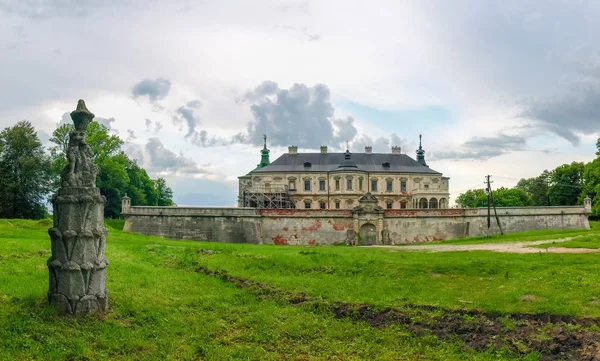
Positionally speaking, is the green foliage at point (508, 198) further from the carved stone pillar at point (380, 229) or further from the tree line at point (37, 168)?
the tree line at point (37, 168)

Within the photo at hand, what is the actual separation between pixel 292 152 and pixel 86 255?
190 ft

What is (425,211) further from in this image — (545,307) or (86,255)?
(86,255)

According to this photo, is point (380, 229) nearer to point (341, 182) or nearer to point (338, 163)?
point (341, 182)

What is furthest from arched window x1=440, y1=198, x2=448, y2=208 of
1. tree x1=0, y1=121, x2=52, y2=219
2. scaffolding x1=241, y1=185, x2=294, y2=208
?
tree x1=0, y1=121, x2=52, y2=219

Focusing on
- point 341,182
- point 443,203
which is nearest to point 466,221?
point 443,203

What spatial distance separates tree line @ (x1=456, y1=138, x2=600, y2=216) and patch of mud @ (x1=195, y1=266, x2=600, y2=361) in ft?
165

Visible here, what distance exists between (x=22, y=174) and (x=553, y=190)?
68.0 m

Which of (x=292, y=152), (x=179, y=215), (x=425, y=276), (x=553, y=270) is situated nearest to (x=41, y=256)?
(x=425, y=276)

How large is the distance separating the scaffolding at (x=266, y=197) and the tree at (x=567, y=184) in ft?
128

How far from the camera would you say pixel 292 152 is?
6950cm

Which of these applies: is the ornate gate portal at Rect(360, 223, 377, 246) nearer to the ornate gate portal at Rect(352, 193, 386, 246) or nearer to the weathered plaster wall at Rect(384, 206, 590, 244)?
the ornate gate portal at Rect(352, 193, 386, 246)

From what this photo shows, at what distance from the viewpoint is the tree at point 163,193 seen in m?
87.6

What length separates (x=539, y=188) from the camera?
8812 centimetres

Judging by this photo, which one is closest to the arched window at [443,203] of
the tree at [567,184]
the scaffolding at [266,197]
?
the scaffolding at [266,197]
